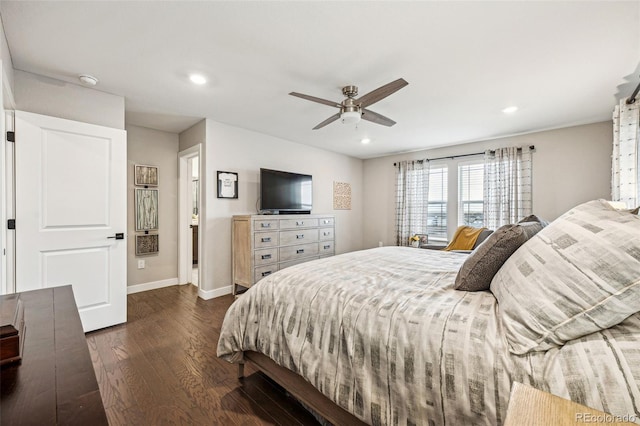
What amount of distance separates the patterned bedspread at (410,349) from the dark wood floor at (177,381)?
0.88 feet

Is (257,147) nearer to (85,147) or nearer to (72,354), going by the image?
(85,147)

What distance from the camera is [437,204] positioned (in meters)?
5.41

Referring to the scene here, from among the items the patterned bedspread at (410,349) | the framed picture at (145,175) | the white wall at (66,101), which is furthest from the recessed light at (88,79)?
the patterned bedspread at (410,349)

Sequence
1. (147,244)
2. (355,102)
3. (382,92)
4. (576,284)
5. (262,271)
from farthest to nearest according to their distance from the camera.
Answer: (147,244) < (262,271) < (355,102) < (382,92) < (576,284)

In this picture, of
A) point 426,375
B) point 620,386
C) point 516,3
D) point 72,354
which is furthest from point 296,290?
point 516,3

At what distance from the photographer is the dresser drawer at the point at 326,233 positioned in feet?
15.4

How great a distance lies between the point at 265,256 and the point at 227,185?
3.87 ft

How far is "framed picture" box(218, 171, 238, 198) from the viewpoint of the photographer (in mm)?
3826

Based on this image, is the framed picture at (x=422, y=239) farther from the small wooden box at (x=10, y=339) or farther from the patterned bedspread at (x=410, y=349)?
the small wooden box at (x=10, y=339)

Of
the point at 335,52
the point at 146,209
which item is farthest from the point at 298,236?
the point at 335,52

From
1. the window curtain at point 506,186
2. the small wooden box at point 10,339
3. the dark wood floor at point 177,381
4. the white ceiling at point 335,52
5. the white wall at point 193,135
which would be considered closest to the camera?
the small wooden box at point 10,339

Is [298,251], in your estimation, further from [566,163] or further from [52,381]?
[566,163]

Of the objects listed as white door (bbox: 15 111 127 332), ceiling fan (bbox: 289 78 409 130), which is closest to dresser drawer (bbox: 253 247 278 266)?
white door (bbox: 15 111 127 332)

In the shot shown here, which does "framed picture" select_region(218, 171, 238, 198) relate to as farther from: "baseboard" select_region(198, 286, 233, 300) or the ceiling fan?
the ceiling fan
